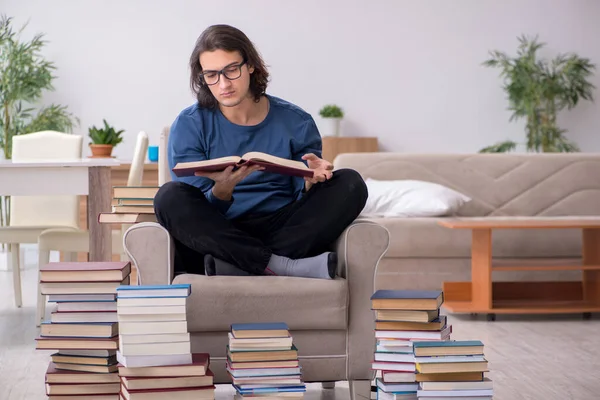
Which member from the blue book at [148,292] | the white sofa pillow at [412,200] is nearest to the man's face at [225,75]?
the blue book at [148,292]

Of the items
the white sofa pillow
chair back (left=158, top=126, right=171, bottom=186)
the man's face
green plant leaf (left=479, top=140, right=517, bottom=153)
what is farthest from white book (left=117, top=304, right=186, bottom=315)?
green plant leaf (left=479, top=140, right=517, bottom=153)

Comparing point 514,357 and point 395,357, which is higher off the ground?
point 395,357

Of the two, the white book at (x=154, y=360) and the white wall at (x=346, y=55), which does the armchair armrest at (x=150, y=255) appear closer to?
the white book at (x=154, y=360)

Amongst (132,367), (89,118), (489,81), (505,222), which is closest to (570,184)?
(505,222)

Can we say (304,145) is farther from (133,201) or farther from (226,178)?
(133,201)

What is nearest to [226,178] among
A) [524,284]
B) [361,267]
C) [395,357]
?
[361,267]

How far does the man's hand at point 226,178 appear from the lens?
98.0 inches

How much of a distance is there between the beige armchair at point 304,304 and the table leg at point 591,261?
2.09 metres

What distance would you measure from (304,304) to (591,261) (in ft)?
7.69

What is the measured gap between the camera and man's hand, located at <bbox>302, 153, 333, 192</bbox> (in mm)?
2604

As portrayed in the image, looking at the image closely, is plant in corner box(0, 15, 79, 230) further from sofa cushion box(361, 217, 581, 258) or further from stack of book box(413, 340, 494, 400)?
stack of book box(413, 340, 494, 400)

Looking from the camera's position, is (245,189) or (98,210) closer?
(245,189)

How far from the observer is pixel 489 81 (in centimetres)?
768

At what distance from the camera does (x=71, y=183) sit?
3453 mm
